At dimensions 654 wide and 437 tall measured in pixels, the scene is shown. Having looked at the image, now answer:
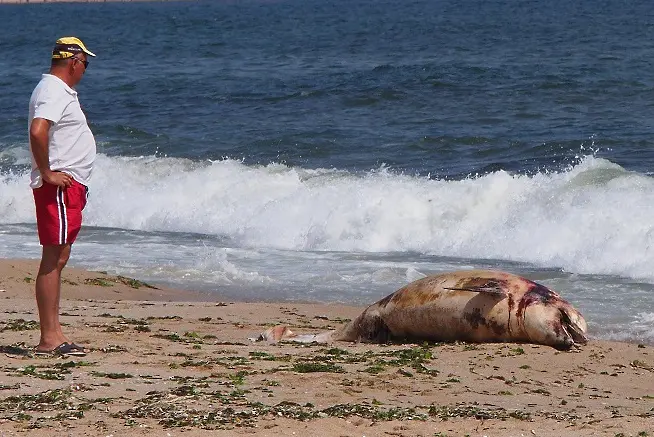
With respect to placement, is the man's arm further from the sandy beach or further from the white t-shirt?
the sandy beach

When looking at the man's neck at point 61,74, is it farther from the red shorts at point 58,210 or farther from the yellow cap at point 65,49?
the red shorts at point 58,210

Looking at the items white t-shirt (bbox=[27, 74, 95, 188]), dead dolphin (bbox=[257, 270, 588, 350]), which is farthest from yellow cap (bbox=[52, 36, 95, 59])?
dead dolphin (bbox=[257, 270, 588, 350])

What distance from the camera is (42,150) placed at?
5984mm

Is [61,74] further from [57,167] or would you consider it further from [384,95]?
[384,95]

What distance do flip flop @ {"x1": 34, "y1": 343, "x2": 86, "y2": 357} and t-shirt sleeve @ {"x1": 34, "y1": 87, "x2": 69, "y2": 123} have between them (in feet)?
4.11

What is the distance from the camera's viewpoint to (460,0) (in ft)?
237

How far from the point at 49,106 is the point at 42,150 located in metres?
0.24

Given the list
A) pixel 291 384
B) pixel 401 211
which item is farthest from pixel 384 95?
pixel 291 384

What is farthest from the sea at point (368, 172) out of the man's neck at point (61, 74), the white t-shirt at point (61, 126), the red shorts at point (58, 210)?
the man's neck at point (61, 74)

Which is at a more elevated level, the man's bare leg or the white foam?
the white foam

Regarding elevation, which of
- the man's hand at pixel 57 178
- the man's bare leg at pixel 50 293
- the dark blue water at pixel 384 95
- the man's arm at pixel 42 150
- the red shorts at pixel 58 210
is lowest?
the man's bare leg at pixel 50 293

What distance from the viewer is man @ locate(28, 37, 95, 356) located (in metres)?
6.02

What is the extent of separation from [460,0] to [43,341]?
224 feet

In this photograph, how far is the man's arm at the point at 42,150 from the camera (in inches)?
235
